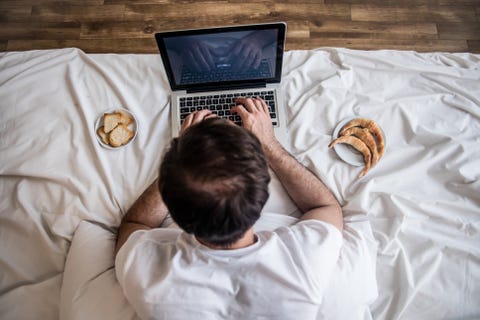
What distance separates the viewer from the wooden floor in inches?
56.7

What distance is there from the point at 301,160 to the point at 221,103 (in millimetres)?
301

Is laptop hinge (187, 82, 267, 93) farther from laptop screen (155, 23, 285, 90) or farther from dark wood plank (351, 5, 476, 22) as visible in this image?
dark wood plank (351, 5, 476, 22)

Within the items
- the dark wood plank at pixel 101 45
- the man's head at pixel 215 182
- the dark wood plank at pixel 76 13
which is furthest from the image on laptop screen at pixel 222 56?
the dark wood plank at pixel 76 13

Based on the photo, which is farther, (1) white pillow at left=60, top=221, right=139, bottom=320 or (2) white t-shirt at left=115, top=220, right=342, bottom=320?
(1) white pillow at left=60, top=221, right=139, bottom=320

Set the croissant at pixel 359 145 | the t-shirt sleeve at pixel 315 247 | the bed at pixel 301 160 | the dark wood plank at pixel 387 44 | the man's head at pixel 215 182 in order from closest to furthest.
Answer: the man's head at pixel 215 182
the t-shirt sleeve at pixel 315 247
the bed at pixel 301 160
the croissant at pixel 359 145
the dark wood plank at pixel 387 44

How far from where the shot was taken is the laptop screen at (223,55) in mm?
815

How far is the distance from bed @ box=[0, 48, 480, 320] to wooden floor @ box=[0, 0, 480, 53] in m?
0.38

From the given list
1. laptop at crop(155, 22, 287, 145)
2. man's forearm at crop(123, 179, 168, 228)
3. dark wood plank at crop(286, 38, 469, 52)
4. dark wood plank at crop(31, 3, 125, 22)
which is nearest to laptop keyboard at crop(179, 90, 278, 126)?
laptop at crop(155, 22, 287, 145)

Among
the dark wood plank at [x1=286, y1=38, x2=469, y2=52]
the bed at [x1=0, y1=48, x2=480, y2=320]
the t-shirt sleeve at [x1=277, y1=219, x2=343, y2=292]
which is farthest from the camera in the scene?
the dark wood plank at [x1=286, y1=38, x2=469, y2=52]

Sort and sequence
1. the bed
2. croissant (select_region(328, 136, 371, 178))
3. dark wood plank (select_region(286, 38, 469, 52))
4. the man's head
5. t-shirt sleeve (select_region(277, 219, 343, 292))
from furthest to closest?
dark wood plank (select_region(286, 38, 469, 52)) → croissant (select_region(328, 136, 371, 178)) → the bed → t-shirt sleeve (select_region(277, 219, 343, 292)) → the man's head

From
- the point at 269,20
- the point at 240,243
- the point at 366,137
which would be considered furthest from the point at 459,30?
the point at 240,243

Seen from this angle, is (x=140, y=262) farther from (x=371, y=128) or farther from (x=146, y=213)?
(x=371, y=128)

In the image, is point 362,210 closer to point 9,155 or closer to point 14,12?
point 9,155

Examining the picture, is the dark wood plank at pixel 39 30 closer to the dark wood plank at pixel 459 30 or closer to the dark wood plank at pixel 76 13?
the dark wood plank at pixel 76 13
